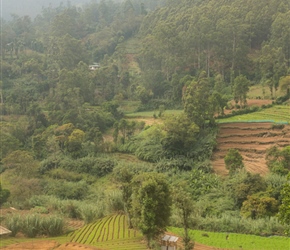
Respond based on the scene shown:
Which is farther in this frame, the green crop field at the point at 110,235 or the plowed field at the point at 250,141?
the plowed field at the point at 250,141

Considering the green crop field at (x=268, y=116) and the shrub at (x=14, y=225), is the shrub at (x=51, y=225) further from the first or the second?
the green crop field at (x=268, y=116)

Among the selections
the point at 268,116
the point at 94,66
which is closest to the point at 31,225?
the point at 268,116

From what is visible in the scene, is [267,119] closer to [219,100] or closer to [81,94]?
[219,100]

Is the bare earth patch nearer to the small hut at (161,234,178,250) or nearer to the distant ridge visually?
the small hut at (161,234,178,250)

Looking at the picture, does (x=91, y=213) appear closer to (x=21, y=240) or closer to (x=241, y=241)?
(x=21, y=240)

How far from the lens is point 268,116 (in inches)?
1134

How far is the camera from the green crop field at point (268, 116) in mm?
28105

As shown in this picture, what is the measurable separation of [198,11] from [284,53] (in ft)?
37.7

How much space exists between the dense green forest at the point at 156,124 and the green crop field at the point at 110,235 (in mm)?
959

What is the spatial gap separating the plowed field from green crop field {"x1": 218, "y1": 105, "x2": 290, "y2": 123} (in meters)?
0.70

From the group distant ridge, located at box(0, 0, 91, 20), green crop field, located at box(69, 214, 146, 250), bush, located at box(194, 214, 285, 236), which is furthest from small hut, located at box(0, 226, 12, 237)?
distant ridge, located at box(0, 0, 91, 20)

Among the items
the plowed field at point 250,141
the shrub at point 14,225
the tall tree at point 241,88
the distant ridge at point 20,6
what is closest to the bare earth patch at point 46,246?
the shrub at point 14,225

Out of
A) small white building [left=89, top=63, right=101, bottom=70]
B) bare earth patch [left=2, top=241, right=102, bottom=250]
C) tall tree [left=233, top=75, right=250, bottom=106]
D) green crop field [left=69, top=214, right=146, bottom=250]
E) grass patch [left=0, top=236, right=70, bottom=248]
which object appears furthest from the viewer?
small white building [left=89, top=63, right=101, bottom=70]

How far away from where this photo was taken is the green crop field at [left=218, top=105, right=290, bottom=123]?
28.1 meters
